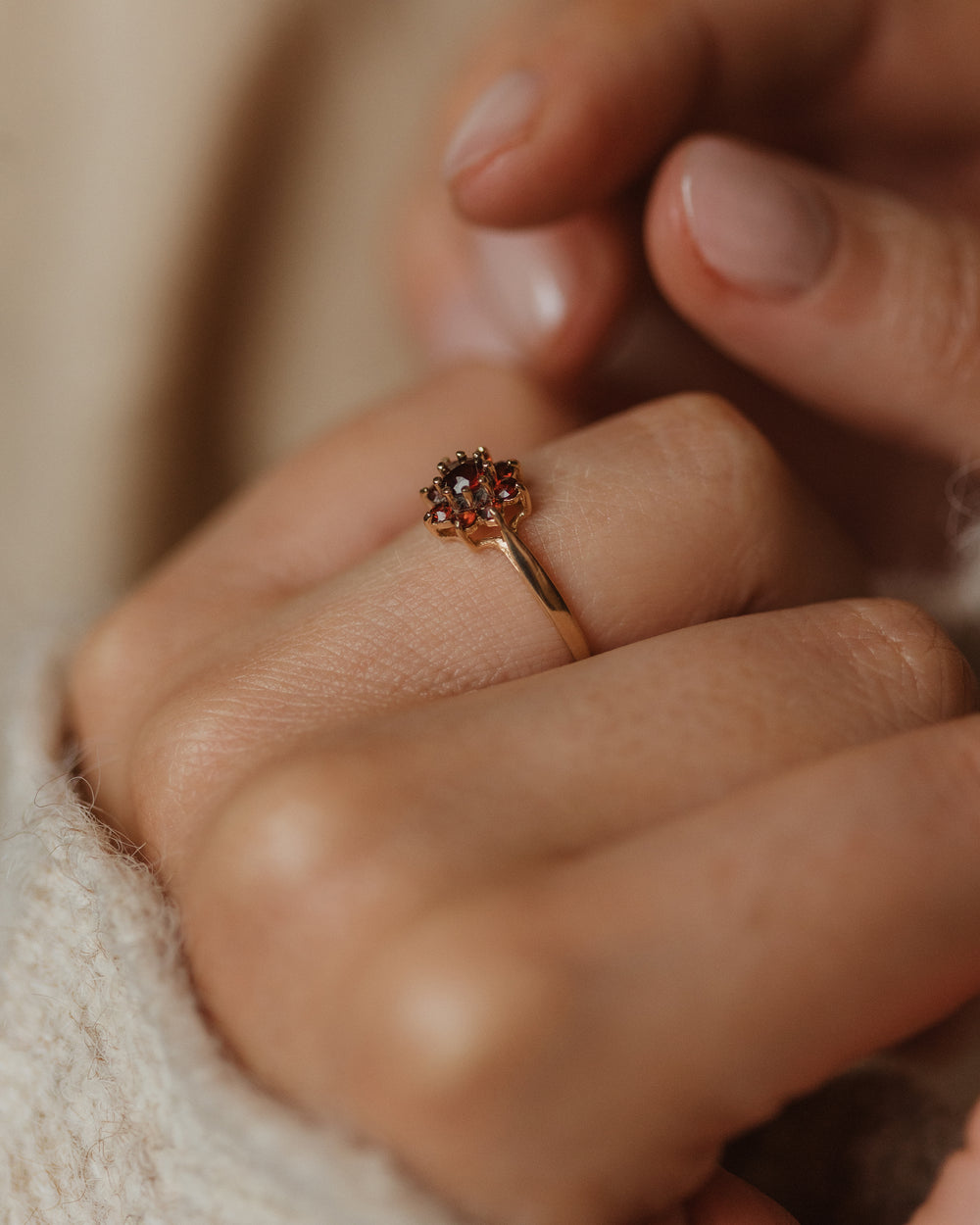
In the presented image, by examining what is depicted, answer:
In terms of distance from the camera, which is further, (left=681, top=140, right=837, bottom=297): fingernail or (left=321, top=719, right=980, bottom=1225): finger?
(left=681, top=140, right=837, bottom=297): fingernail

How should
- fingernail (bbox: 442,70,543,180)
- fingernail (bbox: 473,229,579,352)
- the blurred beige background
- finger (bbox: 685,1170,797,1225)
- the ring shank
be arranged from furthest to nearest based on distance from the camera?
1. the blurred beige background
2. fingernail (bbox: 473,229,579,352)
3. fingernail (bbox: 442,70,543,180)
4. the ring shank
5. finger (bbox: 685,1170,797,1225)

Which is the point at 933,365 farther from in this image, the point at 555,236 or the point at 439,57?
the point at 439,57

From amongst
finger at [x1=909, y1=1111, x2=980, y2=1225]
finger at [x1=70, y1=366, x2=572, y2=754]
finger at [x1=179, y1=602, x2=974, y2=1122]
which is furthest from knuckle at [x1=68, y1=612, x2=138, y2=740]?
finger at [x1=909, y1=1111, x2=980, y2=1225]

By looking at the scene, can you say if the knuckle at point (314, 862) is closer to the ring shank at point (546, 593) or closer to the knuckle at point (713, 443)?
the ring shank at point (546, 593)

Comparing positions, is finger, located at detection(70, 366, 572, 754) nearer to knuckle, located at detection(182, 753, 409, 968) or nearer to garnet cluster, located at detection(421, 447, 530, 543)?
garnet cluster, located at detection(421, 447, 530, 543)

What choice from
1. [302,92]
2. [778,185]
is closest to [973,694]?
[778,185]

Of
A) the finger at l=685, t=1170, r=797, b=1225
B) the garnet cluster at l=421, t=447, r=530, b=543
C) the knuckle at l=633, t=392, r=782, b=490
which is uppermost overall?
the garnet cluster at l=421, t=447, r=530, b=543

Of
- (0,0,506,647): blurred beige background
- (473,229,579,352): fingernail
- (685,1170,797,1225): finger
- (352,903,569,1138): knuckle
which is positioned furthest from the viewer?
(0,0,506,647): blurred beige background
